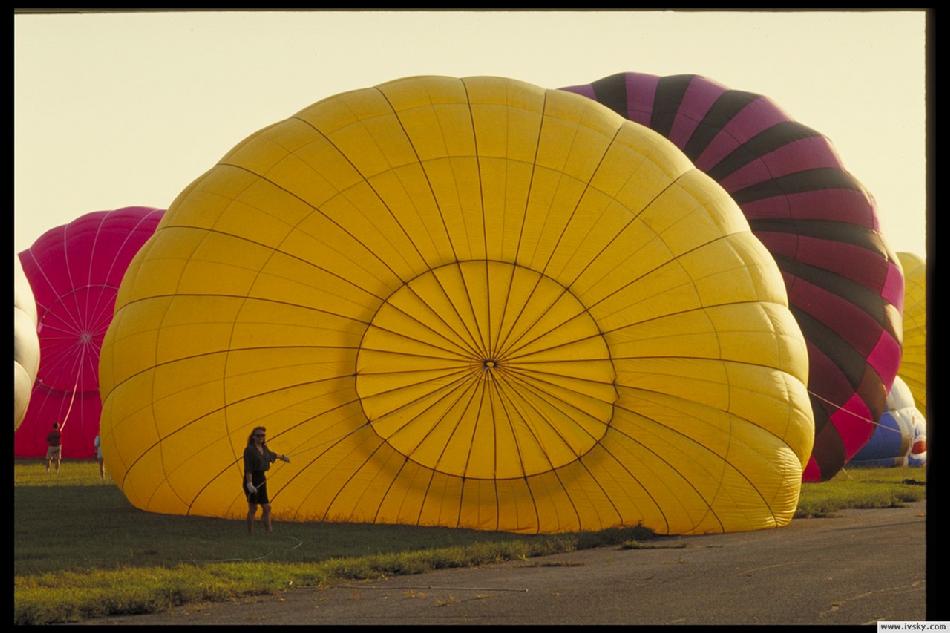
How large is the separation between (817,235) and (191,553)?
1140cm

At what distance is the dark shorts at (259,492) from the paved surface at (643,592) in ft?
8.68

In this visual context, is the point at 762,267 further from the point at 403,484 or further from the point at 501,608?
the point at 501,608

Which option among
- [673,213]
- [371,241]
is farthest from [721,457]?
[371,241]

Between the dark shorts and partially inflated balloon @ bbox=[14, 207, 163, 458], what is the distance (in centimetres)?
1329

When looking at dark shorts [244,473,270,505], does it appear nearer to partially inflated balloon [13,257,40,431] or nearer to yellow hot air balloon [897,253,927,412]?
partially inflated balloon [13,257,40,431]

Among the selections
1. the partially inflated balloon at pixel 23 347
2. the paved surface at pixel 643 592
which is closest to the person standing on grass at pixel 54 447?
the partially inflated balloon at pixel 23 347

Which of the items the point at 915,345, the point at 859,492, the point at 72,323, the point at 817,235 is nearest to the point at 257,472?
the point at 859,492

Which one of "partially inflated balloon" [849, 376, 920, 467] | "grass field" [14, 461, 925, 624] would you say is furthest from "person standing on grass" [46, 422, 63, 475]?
"partially inflated balloon" [849, 376, 920, 467]

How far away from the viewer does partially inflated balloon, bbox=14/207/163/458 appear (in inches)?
998

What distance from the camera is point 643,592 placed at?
9.33m
